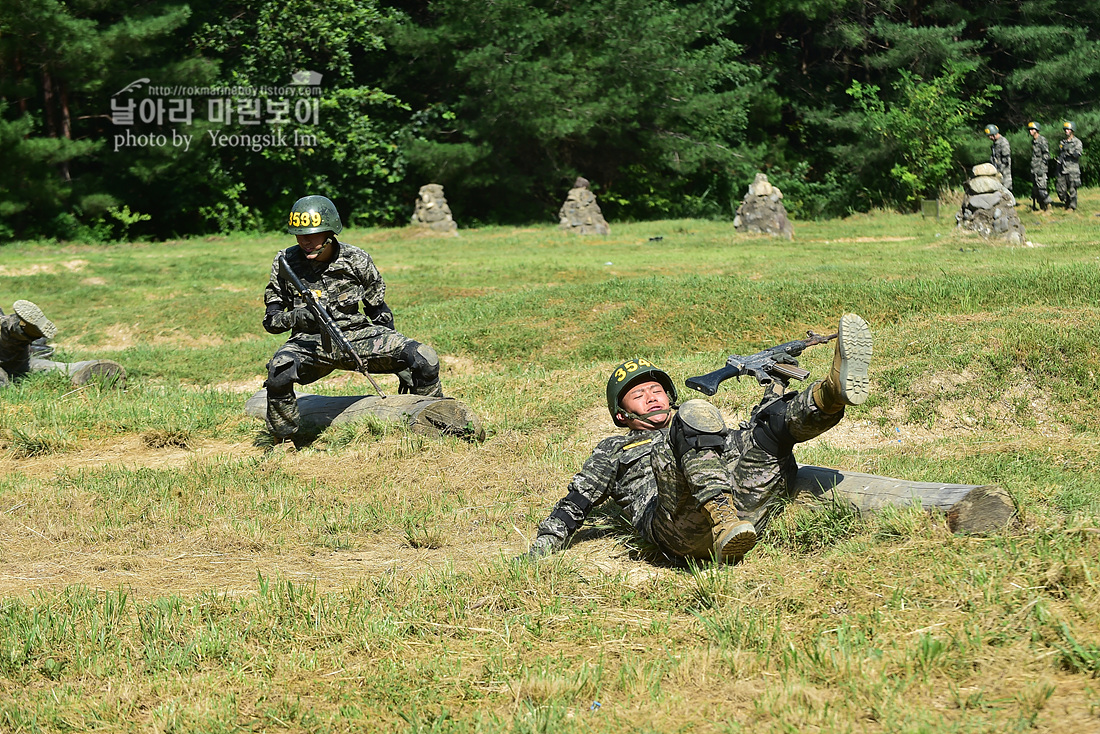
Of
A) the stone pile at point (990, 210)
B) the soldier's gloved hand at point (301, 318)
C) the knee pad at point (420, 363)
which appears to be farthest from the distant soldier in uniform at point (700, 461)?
the stone pile at point (990, 210)

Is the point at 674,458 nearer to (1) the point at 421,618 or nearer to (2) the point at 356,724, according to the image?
(1) the point at 421,618

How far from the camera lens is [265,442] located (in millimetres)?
8742

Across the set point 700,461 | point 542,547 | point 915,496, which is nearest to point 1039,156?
point 915,496

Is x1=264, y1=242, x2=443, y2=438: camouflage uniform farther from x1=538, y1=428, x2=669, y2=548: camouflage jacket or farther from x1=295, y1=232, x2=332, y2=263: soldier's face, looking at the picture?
x1=538, y1=428, x2=669, y2=548: camouflage jacket

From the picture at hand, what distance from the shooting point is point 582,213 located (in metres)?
26.8

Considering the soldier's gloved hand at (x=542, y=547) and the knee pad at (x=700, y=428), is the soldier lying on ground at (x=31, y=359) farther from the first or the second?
the knee pad at (x=700, y=428)

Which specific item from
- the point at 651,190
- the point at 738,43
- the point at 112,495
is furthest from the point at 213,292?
the point at 738,43

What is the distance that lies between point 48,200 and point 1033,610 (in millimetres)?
27112

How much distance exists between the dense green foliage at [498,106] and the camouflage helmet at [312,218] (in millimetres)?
20327

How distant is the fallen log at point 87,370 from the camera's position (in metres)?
10.7

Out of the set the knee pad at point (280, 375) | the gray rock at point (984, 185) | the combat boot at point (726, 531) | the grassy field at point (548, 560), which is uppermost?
the gray rock at point (984, 185)

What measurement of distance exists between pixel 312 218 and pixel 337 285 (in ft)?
1.87

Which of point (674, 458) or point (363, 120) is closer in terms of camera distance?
point (674, 458)

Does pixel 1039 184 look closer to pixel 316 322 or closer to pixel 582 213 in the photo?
pixel 582 213
